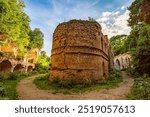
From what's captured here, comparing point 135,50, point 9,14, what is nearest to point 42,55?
point 9,14

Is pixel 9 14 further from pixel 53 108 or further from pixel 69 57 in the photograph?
pixel 53 108

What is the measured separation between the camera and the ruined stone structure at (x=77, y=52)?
50.3ft

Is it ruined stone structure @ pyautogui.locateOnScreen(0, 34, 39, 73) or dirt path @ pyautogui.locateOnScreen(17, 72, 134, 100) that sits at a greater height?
ruined stone structure @ pyautogui.locateOnScreen(0, 34, 39, 73)

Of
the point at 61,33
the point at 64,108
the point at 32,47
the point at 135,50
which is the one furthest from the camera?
the point at 32,47

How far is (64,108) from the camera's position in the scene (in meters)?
5.96

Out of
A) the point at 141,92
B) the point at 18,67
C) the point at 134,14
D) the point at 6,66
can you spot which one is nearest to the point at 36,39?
the point at 18,67

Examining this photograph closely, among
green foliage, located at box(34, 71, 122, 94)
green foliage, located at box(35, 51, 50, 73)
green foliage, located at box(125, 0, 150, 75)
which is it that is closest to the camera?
green foliage, located at box(34, 71, 122, 94)

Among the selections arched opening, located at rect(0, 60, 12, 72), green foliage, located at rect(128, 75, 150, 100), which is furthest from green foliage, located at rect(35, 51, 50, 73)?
green foliage, located at rect(128, 75, 150, 100)

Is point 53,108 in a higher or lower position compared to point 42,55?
lower

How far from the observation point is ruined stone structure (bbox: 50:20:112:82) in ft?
50.3

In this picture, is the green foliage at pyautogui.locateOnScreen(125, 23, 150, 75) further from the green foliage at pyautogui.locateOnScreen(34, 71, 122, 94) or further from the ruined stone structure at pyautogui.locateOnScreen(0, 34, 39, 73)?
the ruined stone structure at pyautogui.locateOnScreen(0, 34, 39, 73)

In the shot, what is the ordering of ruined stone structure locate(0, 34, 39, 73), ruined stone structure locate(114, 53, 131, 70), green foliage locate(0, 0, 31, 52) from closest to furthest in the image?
green foliage locate(0, 0, 31, 52) → ruined stone structure locate(0, 34, 39, 73) → ruined stone structure locate(114, 53, 131, 70)

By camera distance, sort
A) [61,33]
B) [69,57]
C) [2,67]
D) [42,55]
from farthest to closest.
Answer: [42,55]
[2,67]
[61,33]
[69,57]

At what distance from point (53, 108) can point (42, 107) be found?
364 millimetres
